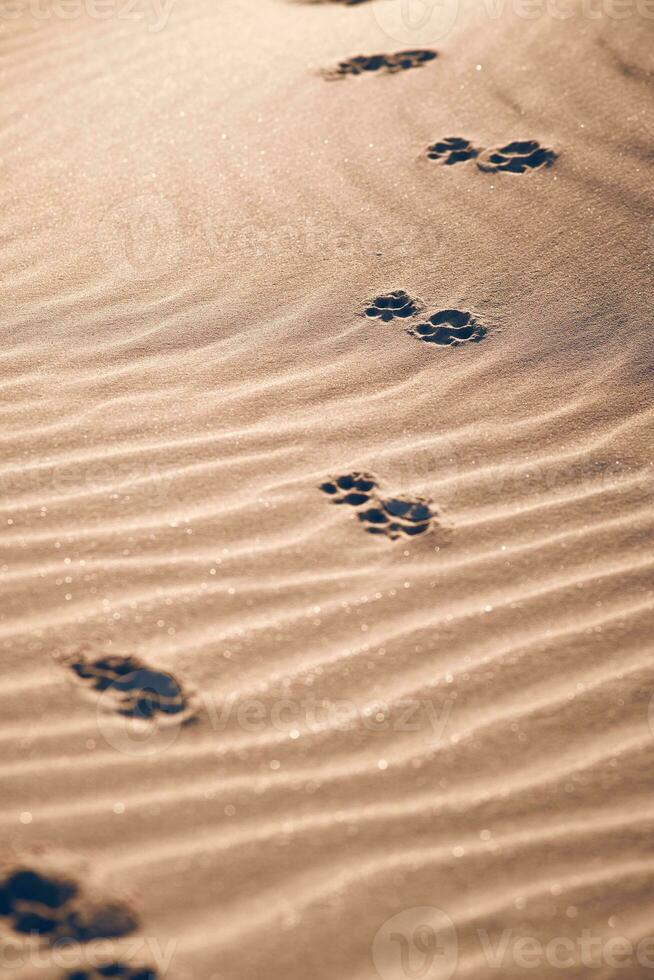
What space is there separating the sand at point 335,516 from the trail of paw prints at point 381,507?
0.01 metres

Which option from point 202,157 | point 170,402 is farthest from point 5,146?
point 170,402

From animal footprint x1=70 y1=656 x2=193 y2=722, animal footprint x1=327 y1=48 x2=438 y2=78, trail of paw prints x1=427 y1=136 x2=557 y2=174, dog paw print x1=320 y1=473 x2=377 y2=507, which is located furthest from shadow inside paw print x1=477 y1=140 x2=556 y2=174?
animal footprint x1=70 y1=656 x2=193 y2=722

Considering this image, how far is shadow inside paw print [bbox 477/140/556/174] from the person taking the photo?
3.92m

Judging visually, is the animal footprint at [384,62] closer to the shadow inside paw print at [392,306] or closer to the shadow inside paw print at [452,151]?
the shadow inside paw print at [452,151]

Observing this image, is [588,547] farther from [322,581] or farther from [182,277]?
[182,277]

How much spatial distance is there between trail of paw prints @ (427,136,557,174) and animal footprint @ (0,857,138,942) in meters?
3.14

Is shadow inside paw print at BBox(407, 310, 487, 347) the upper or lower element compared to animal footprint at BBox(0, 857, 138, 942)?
upper

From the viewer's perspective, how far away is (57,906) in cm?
178

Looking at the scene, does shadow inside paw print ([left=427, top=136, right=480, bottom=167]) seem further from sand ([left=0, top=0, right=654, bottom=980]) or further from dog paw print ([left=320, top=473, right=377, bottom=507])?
dog paw print ([left=320, top=473, right=377, bottom=507])

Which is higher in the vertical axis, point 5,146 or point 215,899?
point 5,146

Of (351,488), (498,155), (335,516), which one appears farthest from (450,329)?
(498,155)

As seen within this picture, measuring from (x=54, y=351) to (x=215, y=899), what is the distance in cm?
193

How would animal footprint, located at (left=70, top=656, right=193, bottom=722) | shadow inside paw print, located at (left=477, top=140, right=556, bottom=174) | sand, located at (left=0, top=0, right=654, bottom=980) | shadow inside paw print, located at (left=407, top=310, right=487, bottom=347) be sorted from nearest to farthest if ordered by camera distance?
1. sand, located at (left=0, top=0, right=654, bottom=980)
2. animal footprint, located at (left=70, top=656, right=193, bottom=722)
3. shadow inside paw print, located at (left=407, top=310, right=487, bottom=347)
4. shadow inside paw print, located at (left=477, top=140, right=556, bottom=174)

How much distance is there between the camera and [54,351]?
3.13 meters
